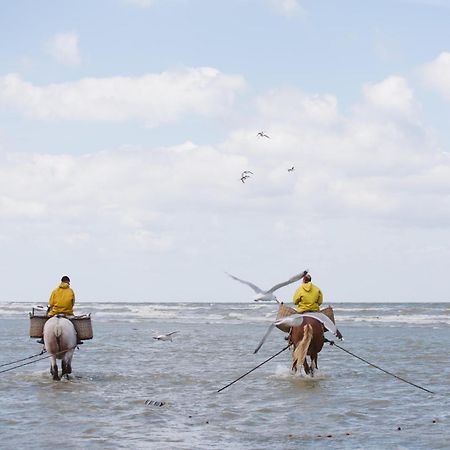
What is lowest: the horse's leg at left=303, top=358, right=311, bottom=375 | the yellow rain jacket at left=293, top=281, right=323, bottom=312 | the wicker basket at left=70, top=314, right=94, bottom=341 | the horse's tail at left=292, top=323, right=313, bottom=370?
the horse's leg at left=303, top=358, right=311, bottom=375

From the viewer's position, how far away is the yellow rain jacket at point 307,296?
50.6 ft

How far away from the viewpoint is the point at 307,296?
15.4 metres

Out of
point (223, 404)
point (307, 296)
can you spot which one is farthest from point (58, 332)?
point (307, 296)

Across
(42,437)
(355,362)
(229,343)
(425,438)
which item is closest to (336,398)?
(425,438)

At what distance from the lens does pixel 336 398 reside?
1322cm

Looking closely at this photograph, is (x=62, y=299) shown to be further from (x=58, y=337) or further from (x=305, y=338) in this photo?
(x=305, y=338)

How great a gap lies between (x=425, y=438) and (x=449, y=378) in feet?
21.4

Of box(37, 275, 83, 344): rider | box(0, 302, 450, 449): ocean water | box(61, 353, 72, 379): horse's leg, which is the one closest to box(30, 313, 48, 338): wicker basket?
box(37, 275, 83, 344): rider

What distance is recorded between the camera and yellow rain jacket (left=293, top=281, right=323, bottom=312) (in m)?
15.4

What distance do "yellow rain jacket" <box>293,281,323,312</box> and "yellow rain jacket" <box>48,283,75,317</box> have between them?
4510mm

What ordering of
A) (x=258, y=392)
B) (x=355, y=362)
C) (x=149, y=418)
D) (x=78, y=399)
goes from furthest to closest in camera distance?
1. (x=355, y=362)
2. (x=258, y=392)
3. (x=78, y=399)
4. (x=149, y=418)

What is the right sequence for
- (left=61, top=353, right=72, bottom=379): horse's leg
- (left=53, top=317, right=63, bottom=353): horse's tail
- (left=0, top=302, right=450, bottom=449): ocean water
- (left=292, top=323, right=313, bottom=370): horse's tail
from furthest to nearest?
(left=61, top=353, right=72, bottom=379): horse's leg < (left=53, top=317, right=63, bottom=353): horse's tail < (left=292, top=323, right=313, bottom=370): horse's tail < (left=0, top=302, right=450, bottom=449): ocean water

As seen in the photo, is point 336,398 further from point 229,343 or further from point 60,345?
point 229,343

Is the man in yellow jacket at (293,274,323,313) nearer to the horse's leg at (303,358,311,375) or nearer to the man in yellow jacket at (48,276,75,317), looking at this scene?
the horse's leg at (303,358,311,375)
